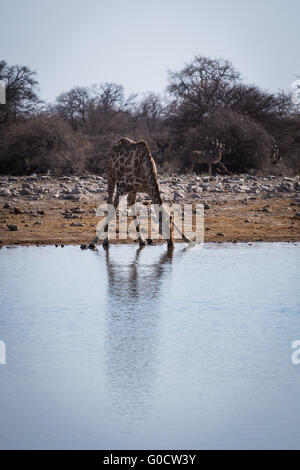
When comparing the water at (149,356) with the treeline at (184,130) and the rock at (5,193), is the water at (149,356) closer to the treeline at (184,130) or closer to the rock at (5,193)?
the rock at (5,193)

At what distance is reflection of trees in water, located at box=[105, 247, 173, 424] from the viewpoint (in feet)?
14.7

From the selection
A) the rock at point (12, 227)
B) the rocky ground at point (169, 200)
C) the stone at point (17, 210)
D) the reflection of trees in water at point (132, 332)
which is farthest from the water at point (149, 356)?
the stone at point (17, 210)

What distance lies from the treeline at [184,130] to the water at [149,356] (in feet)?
45.3

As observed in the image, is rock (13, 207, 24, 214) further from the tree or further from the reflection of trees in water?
the tree

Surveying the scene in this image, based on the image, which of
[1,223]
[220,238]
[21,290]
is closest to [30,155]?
[1,223]

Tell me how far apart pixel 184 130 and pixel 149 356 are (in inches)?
907

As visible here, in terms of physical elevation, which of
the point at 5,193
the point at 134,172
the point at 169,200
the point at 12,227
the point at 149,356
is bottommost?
the point at 149,356

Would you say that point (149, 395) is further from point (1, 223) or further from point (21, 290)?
point (1, 223)

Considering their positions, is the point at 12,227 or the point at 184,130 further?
the point at 184,130

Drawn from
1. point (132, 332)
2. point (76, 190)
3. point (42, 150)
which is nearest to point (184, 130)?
point (42, 150)

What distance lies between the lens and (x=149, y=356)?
5254 millimetres

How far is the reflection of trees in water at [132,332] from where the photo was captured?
4477mm

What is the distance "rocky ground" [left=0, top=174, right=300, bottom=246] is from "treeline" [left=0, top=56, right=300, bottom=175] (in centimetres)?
386

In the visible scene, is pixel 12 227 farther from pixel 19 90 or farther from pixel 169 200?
pixel 19 90
